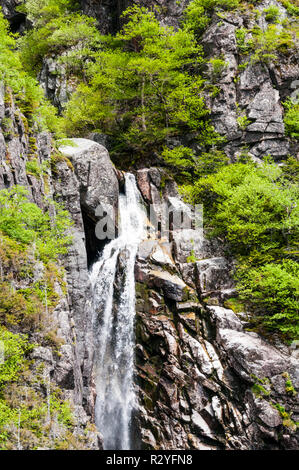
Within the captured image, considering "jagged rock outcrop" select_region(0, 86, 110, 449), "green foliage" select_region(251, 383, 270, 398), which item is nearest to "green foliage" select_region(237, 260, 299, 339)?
"green foliage" select_region(251, 383, 270, 398)


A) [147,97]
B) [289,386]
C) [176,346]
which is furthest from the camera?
[147,97]

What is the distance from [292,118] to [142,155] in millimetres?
12025

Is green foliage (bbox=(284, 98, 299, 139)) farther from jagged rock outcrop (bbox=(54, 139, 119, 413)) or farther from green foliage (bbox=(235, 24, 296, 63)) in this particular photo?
jagged rock outcrop (bbox=(54, 139, 119, 413))

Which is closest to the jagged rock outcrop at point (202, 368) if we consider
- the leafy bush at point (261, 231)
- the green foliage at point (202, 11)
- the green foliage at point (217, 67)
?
the leafy bush at point (261, 231)

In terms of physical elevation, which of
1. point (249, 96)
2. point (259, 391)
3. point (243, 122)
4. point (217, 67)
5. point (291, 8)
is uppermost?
point (291, 8)

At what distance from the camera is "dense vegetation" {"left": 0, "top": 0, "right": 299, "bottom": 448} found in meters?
10.4

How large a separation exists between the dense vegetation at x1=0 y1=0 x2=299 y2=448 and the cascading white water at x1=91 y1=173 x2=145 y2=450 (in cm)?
481

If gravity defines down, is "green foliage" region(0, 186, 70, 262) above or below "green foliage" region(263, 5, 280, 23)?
below

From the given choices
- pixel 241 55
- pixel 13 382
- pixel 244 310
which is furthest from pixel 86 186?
pixel 241 55

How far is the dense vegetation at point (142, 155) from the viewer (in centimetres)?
1042

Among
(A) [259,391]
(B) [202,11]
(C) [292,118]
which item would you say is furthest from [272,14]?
(A) [259,391]

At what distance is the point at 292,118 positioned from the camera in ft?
82.6

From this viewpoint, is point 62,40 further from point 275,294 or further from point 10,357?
point 10,357
